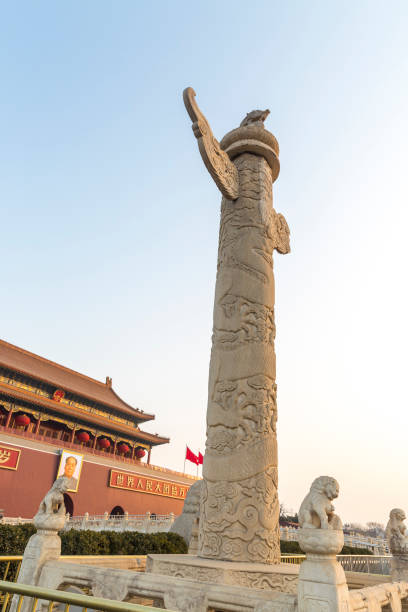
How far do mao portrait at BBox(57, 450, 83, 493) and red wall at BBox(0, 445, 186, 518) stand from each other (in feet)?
0.72

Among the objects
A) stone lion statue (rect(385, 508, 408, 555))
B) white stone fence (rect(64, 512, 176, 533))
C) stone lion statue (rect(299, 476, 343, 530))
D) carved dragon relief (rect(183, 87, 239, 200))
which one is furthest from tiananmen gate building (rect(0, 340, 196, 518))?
stone lion statue (rect(299, 476, 343, 530))

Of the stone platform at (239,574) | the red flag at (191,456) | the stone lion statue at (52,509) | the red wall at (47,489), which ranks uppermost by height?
the red flag at (191,456)

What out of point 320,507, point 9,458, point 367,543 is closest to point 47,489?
point 9,458

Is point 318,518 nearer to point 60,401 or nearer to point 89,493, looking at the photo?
point 89,493

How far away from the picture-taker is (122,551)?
7.49m

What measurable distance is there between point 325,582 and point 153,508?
72.9 ft

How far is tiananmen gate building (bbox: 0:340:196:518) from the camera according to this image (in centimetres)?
1697

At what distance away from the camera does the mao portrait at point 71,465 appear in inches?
722

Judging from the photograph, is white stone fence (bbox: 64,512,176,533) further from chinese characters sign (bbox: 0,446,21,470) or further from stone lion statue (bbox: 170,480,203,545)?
stone lion statue (bbox: 170,480,203,545)

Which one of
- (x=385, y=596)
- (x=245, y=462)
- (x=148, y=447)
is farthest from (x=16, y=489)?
(x=385, y=596)

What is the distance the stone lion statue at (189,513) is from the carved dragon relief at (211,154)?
19.1 ft

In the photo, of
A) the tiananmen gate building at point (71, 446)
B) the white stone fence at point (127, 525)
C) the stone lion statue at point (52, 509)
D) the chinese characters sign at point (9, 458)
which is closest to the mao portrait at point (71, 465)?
the tiananmen gate building at point (71, 446)

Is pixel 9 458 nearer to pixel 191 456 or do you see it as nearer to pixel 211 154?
pixel 191 456

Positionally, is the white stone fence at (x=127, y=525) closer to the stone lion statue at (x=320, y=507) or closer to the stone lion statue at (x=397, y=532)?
the stone lion statue at (x=397, y=532)
